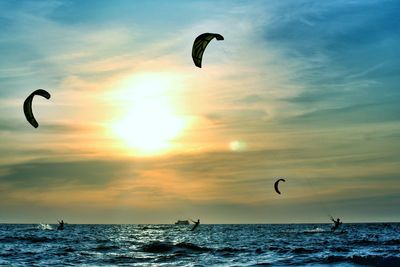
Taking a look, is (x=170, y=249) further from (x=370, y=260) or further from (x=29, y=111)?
(x=29, y=111)

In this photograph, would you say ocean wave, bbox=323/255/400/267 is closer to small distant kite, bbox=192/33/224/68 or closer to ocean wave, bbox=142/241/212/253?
ocean wave, bbox=142/241/212/253

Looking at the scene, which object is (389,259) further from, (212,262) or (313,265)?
(212,262)

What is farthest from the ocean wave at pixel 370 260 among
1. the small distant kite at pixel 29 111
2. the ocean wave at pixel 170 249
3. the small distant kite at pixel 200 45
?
the small distant kite at pixel 29 111

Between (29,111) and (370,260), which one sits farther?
(370,260)

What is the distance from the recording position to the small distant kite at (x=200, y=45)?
1616 centimetres

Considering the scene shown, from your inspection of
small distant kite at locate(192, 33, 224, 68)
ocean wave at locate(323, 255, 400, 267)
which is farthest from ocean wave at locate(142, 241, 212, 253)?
small distant kite at locate(192, 33, 224, 68)

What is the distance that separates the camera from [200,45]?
16.6 metres

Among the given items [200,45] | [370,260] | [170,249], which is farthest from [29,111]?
[170,249]

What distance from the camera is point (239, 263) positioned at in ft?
73.9

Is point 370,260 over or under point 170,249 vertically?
under

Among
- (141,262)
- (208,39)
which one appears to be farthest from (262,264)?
(208,39)

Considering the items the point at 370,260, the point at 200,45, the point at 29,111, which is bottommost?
the point at 370,260

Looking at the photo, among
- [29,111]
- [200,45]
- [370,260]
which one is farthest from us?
[370,260]

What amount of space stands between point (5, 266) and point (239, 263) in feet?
31.8
